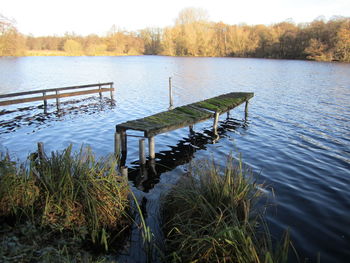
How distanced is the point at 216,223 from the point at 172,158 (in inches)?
242

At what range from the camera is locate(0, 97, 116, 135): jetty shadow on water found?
1526 cm

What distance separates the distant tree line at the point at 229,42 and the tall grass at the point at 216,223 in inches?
2008

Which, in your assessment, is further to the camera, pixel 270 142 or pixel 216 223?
pixel 270 142

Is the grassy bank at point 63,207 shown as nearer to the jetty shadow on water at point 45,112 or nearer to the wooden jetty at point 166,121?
the wooden jetty at point 166,121

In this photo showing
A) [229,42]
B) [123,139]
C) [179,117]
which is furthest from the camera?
[229,42]

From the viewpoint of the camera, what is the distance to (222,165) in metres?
9.66

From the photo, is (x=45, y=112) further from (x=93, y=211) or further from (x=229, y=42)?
(x=229, y=42)

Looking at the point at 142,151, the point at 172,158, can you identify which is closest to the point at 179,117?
the point at 172,158

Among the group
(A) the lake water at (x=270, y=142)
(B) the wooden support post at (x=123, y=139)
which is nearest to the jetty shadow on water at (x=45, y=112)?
(A) the lake water at (x=270, y=142)

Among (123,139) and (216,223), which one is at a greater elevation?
(216,223)

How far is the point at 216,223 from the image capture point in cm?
455

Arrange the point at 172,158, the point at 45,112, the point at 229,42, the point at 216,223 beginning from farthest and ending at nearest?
the point at 229,42 → the point at 45,112 → the point at 172,158 → the point at 216,223

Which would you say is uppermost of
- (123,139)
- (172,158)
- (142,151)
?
(123,139)

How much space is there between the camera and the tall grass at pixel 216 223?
3.85 m
